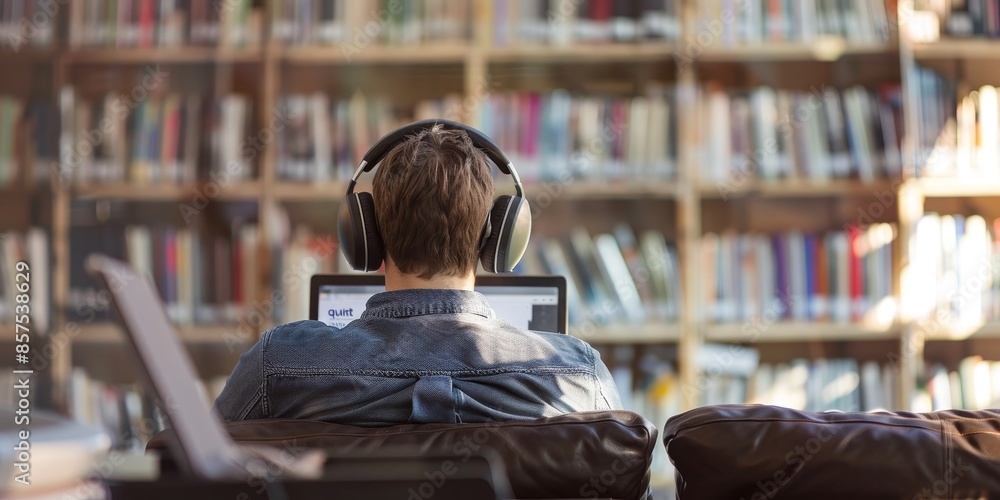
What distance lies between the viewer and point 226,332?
8.66ft

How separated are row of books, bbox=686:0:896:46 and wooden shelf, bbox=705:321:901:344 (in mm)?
831

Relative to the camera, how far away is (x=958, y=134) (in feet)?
8.52

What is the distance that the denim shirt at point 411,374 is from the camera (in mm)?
1021

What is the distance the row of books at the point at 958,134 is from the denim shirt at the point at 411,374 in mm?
1878

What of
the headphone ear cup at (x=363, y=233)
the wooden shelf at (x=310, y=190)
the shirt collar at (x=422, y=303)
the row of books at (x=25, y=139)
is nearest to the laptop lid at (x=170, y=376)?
the shirt collar at (x=422, y=303)

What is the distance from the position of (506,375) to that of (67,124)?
218 cm

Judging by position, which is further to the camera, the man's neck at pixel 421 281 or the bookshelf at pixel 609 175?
the bookshelf at pixel 609 175

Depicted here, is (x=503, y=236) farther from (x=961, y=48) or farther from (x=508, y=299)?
(x=961, y=48)

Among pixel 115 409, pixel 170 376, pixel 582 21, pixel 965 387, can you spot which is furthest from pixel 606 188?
pixel 170 376

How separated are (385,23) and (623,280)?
1036mm

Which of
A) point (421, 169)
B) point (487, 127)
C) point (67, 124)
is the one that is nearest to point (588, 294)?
point (487, 127)

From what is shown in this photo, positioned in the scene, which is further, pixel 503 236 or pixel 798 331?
pixel 798 331

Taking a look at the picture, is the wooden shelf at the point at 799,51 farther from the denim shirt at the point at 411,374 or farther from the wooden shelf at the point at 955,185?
the denim shirt at the point at 411,374

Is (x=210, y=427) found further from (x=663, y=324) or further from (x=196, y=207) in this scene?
(x=196, y=207)
